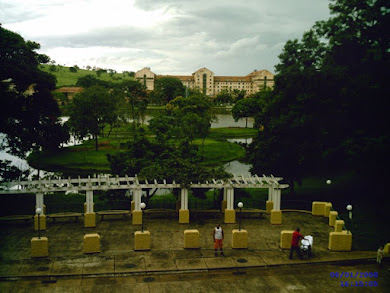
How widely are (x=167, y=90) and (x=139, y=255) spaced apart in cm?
10690

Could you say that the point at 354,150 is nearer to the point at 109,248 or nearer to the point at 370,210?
the point at 370,210

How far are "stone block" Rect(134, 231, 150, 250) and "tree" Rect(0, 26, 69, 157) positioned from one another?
600 inches

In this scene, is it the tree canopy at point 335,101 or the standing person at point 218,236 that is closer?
the standing person at point 218,236

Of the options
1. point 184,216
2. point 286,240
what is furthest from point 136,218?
point 286,240

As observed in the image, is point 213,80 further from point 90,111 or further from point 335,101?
point 335,101

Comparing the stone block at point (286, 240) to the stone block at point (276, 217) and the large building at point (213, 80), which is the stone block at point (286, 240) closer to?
A: the stone block at point (276, 217)

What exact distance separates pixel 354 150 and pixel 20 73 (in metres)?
24.0

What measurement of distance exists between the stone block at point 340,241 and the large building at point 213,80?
154 m

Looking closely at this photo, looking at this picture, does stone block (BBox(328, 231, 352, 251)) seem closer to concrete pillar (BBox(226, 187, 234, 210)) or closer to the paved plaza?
the paved plaza

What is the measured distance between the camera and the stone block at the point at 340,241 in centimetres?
1720

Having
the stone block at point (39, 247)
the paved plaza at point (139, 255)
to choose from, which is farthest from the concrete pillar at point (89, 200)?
the stone block at point (39, 247)

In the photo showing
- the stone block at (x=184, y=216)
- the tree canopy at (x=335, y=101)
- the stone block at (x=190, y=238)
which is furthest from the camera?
the tree canopy at (x=335, y=101)

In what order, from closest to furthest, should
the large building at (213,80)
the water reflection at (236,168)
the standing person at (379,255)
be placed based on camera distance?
the standing person at (379,255) < the water reflection at (236,168) < the large building at (213,80)

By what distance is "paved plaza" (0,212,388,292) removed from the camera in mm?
14547
